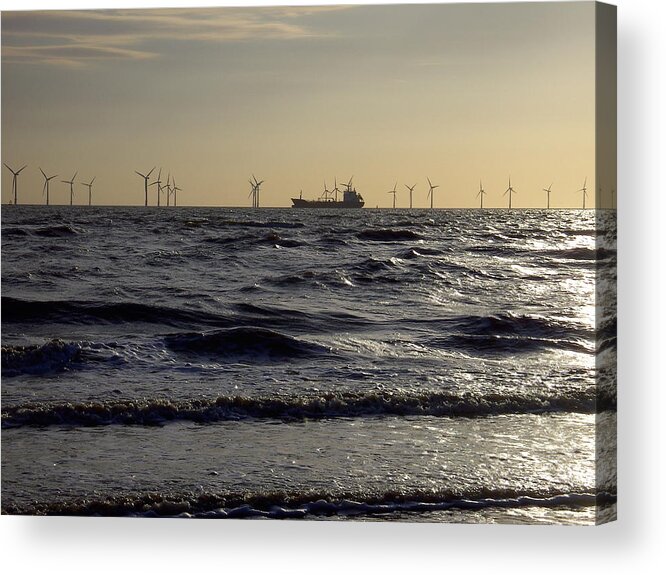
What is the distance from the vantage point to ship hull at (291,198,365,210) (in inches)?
315

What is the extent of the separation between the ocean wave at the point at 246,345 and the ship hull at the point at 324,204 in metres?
0.81

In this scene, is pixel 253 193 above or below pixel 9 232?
above

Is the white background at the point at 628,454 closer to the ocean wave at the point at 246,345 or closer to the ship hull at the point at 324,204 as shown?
the ocean wave at the point at 246,345

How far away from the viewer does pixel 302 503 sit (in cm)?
778

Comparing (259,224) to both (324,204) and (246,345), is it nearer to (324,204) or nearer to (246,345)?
(324,204)

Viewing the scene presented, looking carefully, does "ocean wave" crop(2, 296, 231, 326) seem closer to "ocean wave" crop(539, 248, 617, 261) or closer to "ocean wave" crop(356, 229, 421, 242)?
"ocean wave" crop(356, 229, 421, 242)

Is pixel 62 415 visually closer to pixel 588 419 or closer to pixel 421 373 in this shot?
pixel 421 373

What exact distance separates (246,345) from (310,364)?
0.42 metres

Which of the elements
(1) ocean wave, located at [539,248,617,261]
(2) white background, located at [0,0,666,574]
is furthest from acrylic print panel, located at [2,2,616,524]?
(2) white background, located at [0,0,666,574]

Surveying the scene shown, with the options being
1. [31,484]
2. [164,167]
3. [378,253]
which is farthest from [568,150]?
[31,484]

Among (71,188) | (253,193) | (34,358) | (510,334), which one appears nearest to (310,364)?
(253,193)

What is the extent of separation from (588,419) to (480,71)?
2.18 metres

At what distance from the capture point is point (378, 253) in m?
8.02

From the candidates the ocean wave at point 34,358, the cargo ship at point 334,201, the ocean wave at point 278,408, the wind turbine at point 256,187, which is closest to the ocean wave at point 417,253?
the cargo ship at point 334,201
